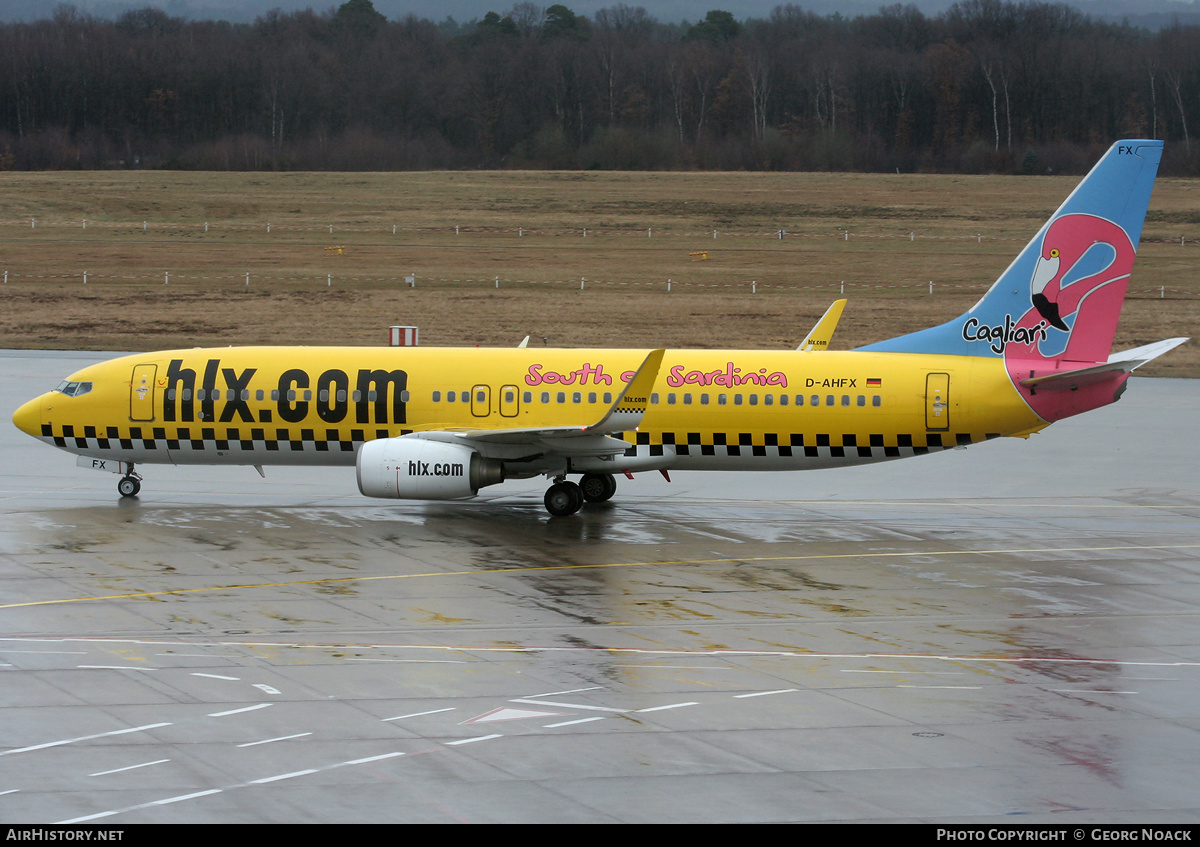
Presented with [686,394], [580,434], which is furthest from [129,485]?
[686,394]

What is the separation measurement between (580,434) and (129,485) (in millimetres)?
12644

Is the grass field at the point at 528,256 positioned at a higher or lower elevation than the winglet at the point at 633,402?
higher

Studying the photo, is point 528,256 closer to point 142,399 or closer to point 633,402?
point 142,399

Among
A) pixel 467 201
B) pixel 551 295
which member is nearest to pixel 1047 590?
pixel 551 295

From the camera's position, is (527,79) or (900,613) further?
(527,79)

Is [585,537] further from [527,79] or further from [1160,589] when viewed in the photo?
[527,79]

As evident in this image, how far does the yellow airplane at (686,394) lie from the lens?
3425cm

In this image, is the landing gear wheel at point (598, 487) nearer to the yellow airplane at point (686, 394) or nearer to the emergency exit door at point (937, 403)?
the yellow airplane at point (686, 394)

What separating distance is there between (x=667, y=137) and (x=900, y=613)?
148 metres

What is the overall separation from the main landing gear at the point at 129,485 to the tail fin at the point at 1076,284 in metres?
21.4

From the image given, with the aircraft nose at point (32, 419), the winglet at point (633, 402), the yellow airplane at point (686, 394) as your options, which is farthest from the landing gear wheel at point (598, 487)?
the aircraft nose at point (32, 419)

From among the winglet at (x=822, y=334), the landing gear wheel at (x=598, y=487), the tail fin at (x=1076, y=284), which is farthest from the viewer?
the winglet at (x=822, y=334)

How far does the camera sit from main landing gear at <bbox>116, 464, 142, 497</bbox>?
37000 millimetres

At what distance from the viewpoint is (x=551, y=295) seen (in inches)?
3506
